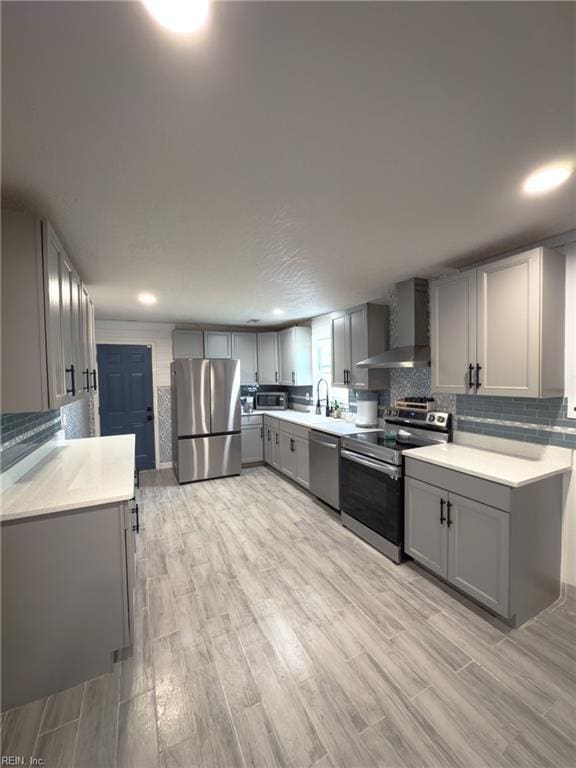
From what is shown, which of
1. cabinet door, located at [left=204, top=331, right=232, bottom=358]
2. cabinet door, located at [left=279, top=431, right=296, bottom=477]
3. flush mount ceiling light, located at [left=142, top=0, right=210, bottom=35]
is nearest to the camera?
flush mount ceiling light, located at [left=142, top=0, right=210, bottom=35]

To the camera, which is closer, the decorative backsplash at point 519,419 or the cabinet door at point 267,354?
the decorative backsplash at point 519,419

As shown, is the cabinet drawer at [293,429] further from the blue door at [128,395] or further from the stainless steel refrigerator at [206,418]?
the blue door at [128,395]

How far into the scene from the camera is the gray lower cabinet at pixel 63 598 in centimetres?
148

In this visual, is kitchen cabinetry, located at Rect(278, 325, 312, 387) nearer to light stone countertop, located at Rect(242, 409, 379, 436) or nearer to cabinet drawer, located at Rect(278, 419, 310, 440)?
light stone countertop, located at Rect(242, 409, 379, 436)

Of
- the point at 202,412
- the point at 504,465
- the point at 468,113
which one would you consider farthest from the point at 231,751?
the point at 202,412

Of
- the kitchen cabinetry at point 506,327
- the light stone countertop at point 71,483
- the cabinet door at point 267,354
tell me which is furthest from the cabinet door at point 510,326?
the cabinet door at point 267,354

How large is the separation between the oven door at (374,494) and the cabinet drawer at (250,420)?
2.23m

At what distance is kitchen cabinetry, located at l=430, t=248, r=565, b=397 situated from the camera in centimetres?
200

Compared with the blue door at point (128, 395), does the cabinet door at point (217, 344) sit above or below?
above

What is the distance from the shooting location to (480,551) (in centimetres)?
197

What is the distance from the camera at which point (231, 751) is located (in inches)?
50.9

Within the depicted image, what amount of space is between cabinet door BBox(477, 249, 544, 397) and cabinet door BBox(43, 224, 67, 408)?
2.65 meters

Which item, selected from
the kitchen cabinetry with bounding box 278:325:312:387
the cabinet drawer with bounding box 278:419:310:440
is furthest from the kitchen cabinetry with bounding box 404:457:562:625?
the kitchen cabinetry with bounding box 278:325:312:387

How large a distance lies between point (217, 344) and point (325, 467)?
2.86m
